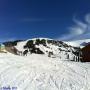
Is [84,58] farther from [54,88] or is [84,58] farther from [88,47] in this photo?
[54,88]

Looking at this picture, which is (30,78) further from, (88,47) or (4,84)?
(88,47)

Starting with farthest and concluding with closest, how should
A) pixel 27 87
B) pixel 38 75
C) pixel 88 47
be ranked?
pixel 88 47, pixel 38 75, pixel 27 87

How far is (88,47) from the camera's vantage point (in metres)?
48.7

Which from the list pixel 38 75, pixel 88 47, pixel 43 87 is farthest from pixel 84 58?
pixel 43 87

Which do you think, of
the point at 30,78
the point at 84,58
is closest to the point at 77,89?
the point at 30,78

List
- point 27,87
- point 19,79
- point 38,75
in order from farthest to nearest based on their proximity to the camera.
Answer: point 38,75 → point 19,79 → point 27,87

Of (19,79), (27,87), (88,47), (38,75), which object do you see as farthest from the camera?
(88,47)

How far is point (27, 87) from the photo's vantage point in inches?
520

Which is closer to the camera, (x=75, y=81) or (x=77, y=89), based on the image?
Answer: (x=77, y=89)

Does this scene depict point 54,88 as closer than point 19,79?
Yes

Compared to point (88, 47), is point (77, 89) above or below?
below

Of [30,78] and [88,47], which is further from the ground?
[88,47]

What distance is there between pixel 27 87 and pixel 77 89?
10.9 ft

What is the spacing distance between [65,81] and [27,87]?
3447 millimetres
